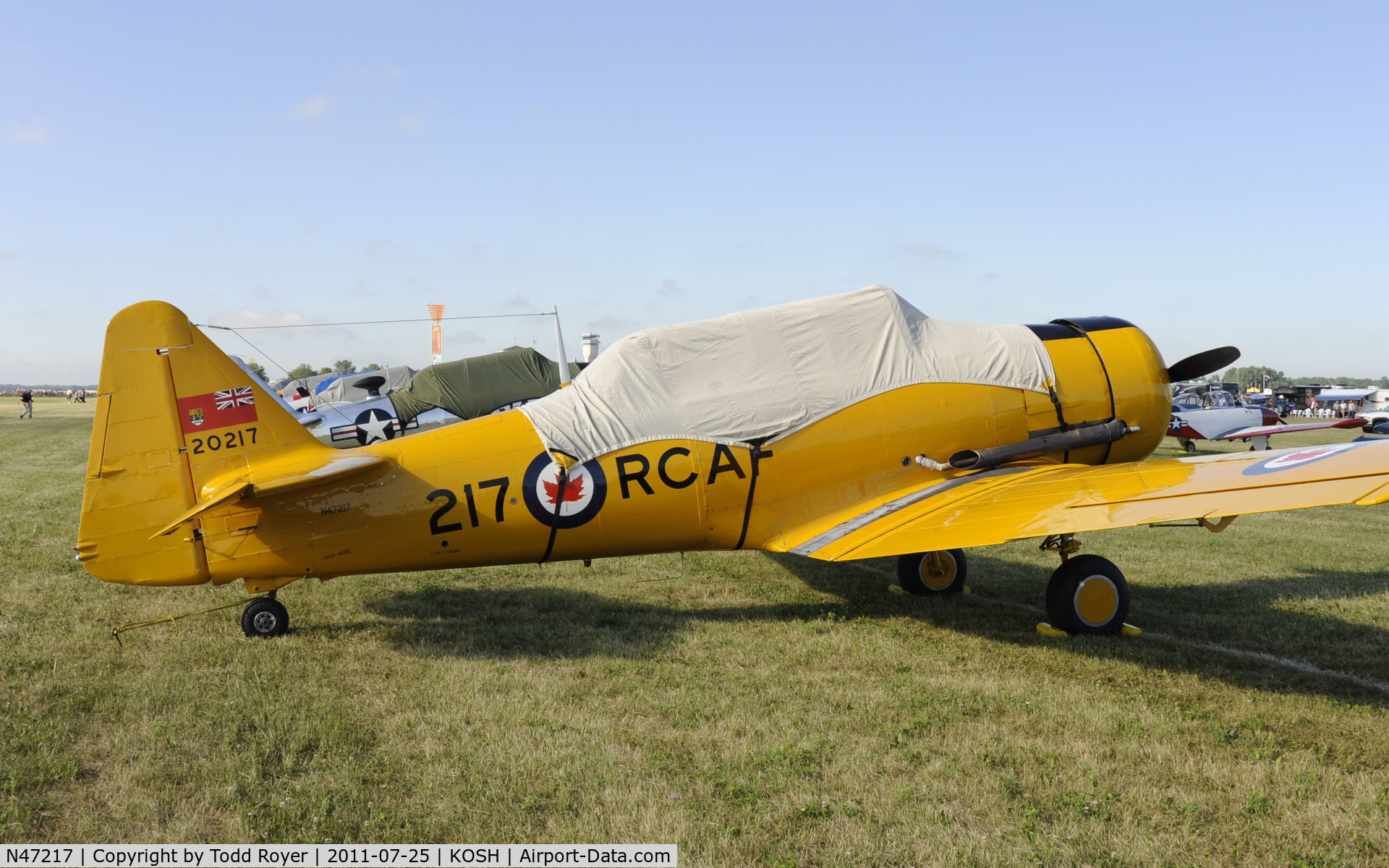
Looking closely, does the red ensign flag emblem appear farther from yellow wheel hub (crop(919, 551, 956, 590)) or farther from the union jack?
yellow wheel hub (crop(919, 551, 956, 590))

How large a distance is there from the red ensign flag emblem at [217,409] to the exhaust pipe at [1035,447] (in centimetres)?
495

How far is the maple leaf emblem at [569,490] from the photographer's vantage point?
230 inches

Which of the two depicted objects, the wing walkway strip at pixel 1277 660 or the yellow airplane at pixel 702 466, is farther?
the yellow airplane at pixel 702 466

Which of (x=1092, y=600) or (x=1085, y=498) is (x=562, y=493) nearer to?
(x=1085, y=498)

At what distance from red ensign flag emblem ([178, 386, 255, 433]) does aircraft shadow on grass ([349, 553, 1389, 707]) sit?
187 cm

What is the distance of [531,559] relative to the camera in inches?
235

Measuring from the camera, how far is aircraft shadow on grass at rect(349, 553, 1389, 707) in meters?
5.54

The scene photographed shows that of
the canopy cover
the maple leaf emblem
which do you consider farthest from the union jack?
the maple leaf emblem

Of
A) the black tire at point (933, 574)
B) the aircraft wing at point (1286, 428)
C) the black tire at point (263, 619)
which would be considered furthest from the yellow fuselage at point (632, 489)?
the aircraft wing at point (1286, 428)

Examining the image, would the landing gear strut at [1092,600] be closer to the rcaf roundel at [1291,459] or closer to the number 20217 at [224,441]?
the rcaf roundel at [1291,459]

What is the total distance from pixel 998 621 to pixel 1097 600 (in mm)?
816

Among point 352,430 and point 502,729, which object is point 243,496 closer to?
point 502,729

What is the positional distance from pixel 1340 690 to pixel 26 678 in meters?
7.86

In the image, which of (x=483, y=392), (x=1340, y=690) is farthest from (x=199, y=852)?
A: (x=483, y=392)
